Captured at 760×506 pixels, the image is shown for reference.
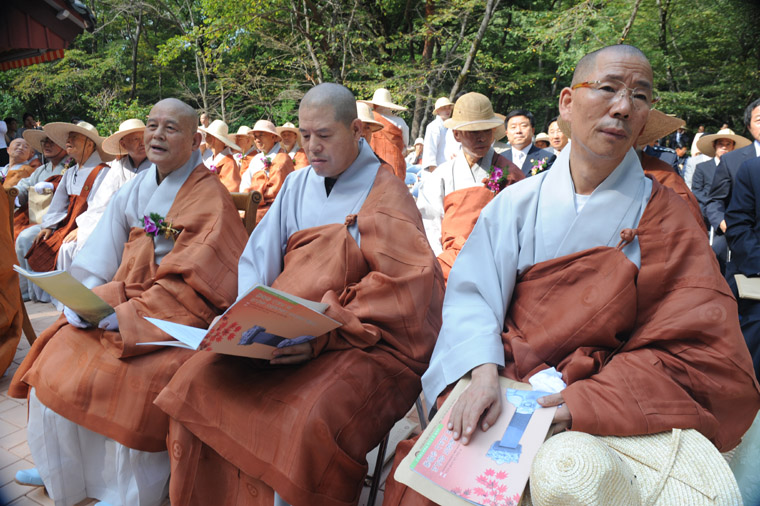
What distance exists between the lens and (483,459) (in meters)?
1.53

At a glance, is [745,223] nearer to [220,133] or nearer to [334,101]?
[334,101]

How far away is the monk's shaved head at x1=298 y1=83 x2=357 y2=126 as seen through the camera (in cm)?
261

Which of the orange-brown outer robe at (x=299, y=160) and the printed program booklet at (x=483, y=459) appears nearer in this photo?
the printed program booklet at (x=483, y=459)

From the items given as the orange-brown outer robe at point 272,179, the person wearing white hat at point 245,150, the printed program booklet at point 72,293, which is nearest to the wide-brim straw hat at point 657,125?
the printed program booklet at point 72,293

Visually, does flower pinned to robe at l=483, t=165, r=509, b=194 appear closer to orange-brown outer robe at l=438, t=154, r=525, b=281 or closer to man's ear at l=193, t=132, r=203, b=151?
orange-brown outer robe at l=438, t=154, r=525, b=281

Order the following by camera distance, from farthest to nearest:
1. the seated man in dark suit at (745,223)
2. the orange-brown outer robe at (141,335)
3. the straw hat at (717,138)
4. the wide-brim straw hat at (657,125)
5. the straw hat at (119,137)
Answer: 1. the straw hat at (717,138)
2. the straw hat at (119,137)
3. the seated man in dark suit at (745,223)
4. the wide-brim straw hat at (657,125)
5. the orange-brown outer robe at (141,335)

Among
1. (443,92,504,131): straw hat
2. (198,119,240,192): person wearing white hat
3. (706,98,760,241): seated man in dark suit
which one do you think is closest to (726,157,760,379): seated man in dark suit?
(706,98,760,241): seated man in dark suit

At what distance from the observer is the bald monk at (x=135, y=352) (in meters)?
2.59

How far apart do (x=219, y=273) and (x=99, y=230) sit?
3.08ft

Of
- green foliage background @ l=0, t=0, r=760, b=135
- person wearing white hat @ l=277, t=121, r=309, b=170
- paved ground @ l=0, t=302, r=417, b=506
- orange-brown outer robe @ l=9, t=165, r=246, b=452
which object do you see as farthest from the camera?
green foliage background @ l=0, t=0, r=760, b=135

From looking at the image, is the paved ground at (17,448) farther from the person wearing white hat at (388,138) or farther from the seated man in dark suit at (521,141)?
the person wearing white hat at (388,138)

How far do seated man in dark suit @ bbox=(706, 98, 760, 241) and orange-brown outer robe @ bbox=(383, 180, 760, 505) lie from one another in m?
3.74

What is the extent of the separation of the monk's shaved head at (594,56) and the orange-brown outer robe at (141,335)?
1.90 metres

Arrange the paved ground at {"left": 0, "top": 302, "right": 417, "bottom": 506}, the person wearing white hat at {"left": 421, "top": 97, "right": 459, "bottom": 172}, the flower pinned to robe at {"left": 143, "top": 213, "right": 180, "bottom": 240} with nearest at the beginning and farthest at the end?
the paved ground at {"left": 0, "top": 302, "right": 417, "bottom": 506} < the flower pinned to robe at {"left": 143, "top": 213, "right": 180, "bottom": 240} < the person wearing white hat at {"left": 421, "top": 97, "right": 459, "bottom": 172}
